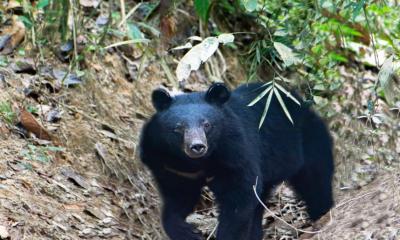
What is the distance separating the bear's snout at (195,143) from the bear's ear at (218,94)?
0.38 m

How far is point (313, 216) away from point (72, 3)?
3095mm

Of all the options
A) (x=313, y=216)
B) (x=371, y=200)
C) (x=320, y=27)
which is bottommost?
(x=313, y=216)

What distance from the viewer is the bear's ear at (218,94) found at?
6.55 meters

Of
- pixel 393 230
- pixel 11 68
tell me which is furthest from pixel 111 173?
pixel 393 230

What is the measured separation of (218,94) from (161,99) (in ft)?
1.49

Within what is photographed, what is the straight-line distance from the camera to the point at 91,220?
→ 691 centimetres

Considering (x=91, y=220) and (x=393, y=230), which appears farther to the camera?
(x=91, y=220)

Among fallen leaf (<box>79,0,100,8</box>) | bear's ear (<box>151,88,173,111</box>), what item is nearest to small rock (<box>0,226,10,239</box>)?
bear's ear (<box>151,88,173,111</box>)

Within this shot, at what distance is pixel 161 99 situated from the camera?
21.7 feet

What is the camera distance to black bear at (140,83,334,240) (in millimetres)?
A: 6363

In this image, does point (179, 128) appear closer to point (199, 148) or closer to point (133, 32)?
point (199, 148)

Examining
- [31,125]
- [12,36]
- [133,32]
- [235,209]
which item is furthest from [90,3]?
[235,209]

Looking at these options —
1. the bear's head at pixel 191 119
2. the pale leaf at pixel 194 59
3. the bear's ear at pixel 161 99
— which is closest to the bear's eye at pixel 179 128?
the bear's head at pixel 191 119

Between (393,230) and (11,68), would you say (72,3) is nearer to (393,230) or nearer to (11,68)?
(11,68)
